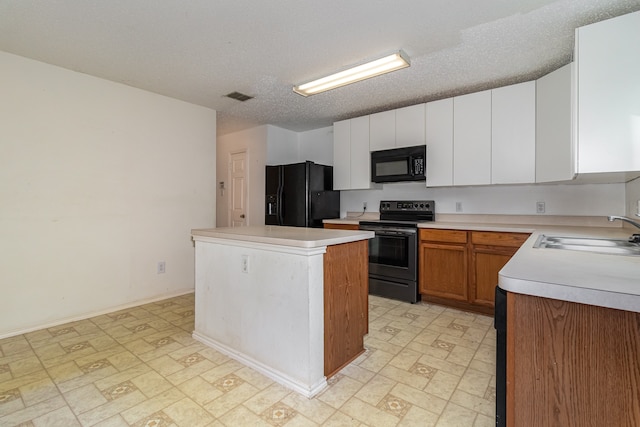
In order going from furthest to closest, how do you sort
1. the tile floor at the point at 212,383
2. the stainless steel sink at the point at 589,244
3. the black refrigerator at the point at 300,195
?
the black refrigerator at the point at 300,195 → the stainless steel sink at the point at 589,244 → the tile floor at the point at 212,383

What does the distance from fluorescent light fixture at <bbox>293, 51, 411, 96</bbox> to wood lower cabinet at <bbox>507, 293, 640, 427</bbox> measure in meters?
2.15

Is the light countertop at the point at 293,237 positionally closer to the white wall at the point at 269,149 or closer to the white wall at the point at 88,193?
the white wall at the point at 88,193

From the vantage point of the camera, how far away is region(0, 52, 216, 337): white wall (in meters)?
2.56

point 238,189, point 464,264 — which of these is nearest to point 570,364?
A: point 464,264

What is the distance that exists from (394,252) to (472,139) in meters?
1.48

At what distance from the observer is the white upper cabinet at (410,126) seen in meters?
3.50

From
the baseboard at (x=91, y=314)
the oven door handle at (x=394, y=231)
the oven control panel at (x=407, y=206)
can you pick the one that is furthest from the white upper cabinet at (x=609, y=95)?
the baseboard at (x=91, y=314)

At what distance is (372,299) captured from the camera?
3533mm

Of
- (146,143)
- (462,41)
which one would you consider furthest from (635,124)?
(146,143)

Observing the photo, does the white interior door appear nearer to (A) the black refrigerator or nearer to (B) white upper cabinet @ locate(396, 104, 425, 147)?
(A) the black refrigerator

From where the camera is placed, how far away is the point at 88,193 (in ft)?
9.70

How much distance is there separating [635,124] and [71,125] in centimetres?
435

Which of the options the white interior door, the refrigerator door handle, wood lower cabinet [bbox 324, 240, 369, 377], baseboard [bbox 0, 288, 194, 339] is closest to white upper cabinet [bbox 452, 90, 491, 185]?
wood lower cabinet [bbox 324, 240, 369, 377]

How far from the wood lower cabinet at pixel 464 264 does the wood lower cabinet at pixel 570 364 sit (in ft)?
7.17
